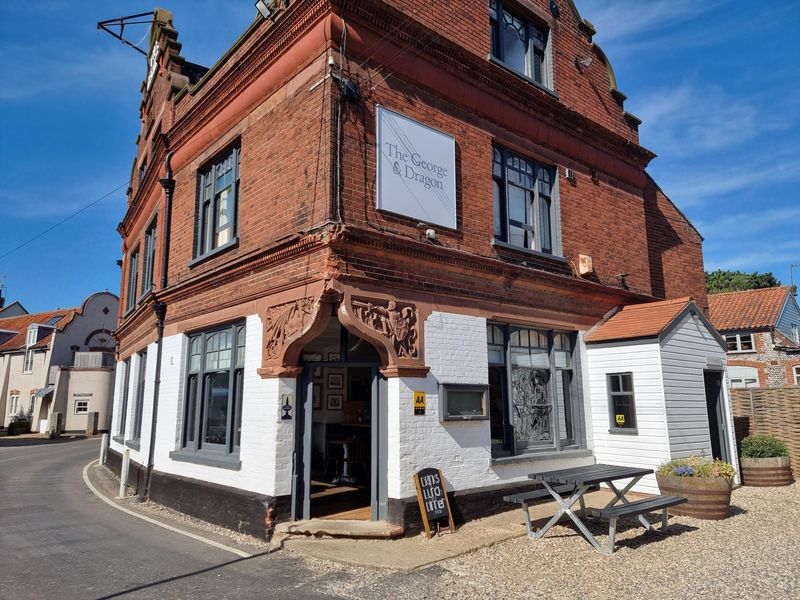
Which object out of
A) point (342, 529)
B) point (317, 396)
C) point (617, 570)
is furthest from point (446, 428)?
point (317, 396)

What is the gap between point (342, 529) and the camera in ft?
24.1

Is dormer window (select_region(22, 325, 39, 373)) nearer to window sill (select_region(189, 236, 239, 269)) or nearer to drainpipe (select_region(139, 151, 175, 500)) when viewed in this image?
drainpipe (select_region(139, 151, 175, 500))

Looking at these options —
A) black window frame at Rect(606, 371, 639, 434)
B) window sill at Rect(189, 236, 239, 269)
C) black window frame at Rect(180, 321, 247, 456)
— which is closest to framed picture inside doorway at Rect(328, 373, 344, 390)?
black window frame at Rect(180, 321, 247, 456)

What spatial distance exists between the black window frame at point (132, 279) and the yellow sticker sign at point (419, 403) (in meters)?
11.4

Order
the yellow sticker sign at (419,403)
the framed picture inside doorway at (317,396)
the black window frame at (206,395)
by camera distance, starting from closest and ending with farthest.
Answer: the yellow sticker sign at (419,403)
the black window frame at (206,395)
the framed picture inside doorway at (317,396)

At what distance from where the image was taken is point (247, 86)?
32.0ft

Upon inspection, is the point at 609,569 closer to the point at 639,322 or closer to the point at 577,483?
the point at 577,483

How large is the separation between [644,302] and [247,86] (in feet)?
31.8

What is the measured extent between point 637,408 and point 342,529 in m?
6.02

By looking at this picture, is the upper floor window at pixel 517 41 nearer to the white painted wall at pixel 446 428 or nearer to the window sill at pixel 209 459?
the white painted wall at pixel 446 428

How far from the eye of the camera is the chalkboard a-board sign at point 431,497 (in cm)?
754

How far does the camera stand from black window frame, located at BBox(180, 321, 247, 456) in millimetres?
9195

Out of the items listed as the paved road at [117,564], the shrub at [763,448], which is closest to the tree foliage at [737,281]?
the shrub at [763,448]

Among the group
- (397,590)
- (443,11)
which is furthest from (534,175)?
(397,590)
